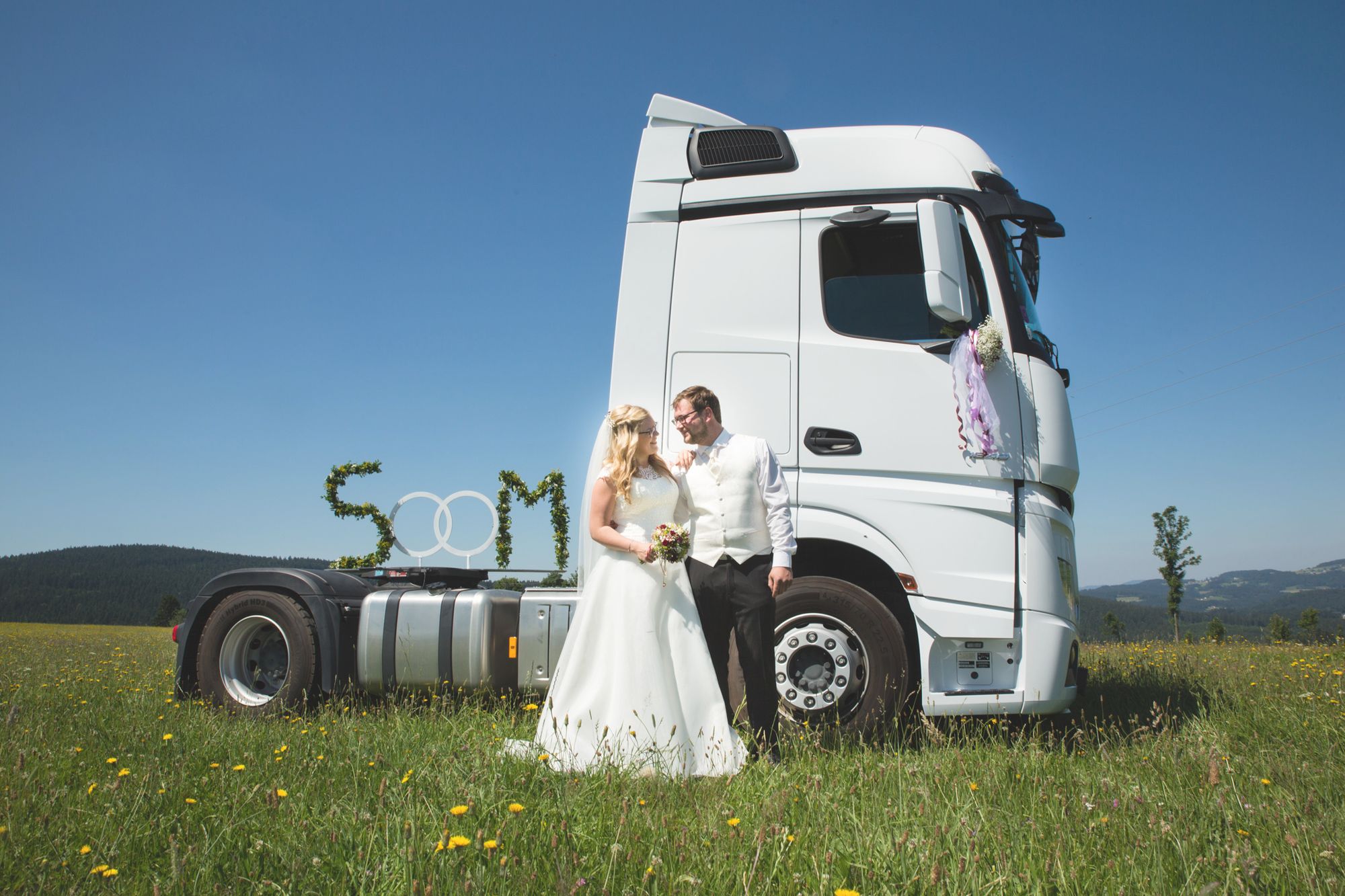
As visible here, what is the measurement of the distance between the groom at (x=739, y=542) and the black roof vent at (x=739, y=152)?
5.07ft

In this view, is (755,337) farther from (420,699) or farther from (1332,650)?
(1332,650)

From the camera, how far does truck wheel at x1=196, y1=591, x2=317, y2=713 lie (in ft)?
18.4

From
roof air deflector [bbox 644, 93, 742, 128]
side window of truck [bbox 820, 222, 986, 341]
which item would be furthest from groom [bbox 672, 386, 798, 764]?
roof air deflector [bbox 644, 93, 742, 128]

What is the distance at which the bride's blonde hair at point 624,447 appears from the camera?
14.0 feet

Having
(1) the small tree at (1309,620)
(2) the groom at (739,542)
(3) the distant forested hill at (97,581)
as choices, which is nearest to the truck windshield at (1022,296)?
(2) the groom at (739,542)

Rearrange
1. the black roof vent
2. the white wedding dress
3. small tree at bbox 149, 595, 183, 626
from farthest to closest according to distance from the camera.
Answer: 1. small tree at bbox 149, 595, 183, 626
2. the black roof vent
3. the white wedding dress

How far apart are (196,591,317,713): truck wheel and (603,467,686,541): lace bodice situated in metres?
2.84

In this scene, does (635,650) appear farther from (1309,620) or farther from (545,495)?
(1309,620)

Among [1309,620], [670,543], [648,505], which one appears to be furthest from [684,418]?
[1309,620]

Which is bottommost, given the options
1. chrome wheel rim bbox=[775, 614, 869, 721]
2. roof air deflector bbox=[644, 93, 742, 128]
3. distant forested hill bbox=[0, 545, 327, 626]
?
distant forested hill bbox=[0, 545, 327, 626]

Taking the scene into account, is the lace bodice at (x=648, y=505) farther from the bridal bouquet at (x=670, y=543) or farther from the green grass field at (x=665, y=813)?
the green grass field at (x=665, y=813)

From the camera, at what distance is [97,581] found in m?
130

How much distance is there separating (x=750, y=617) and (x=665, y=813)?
1407 mm

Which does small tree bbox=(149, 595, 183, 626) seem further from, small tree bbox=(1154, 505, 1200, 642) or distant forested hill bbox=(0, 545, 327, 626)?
small tree bbox=(1154, 505, 1200, 642)
